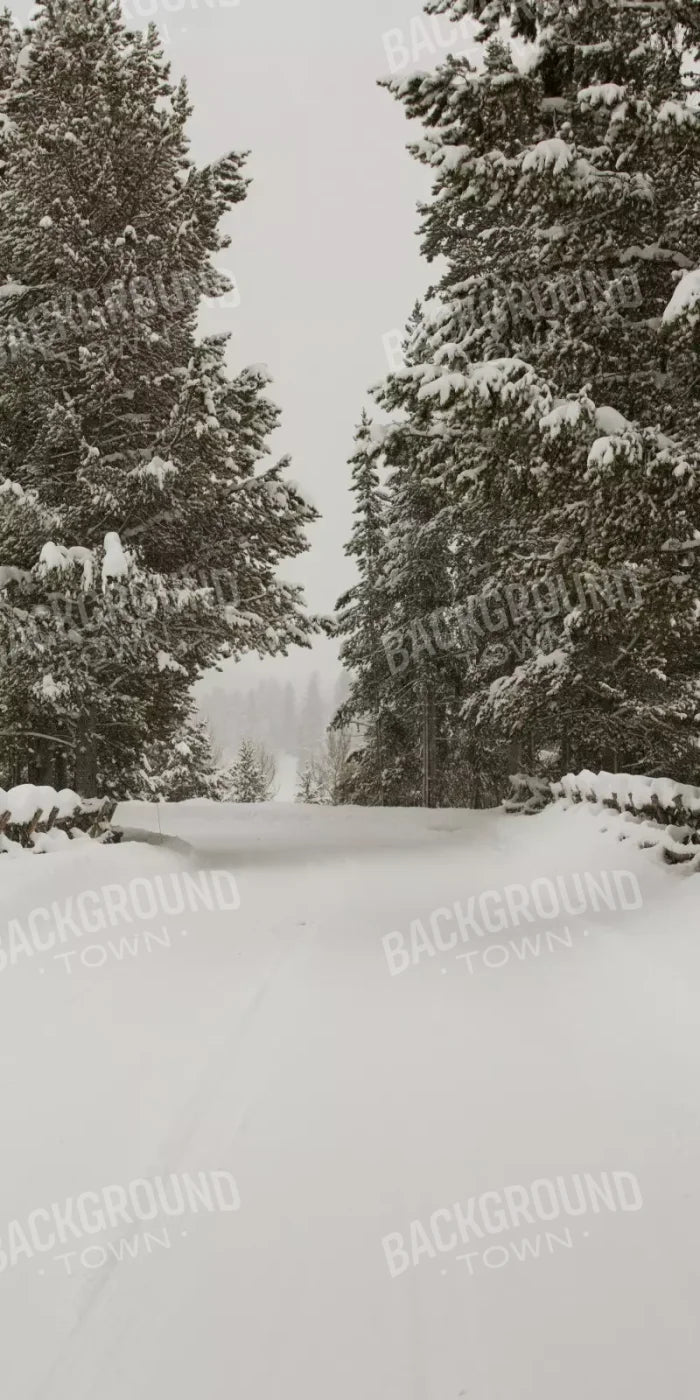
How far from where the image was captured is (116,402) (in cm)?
1453

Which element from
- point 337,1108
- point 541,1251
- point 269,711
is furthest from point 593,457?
point 269,711

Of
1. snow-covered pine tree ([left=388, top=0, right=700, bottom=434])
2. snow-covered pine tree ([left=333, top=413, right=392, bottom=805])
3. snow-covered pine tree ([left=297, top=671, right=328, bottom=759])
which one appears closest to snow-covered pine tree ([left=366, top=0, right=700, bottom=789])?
snow-covered pine tree ([left=388, top=0, right=700, bottom=434])

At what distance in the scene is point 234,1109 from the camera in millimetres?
4090

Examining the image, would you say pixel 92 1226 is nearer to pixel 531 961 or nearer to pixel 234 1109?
pixel 234 1109

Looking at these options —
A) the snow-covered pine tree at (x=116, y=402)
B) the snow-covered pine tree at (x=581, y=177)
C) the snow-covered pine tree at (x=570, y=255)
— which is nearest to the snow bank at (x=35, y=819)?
the snow-covered pine tree at (x=116, y=402)

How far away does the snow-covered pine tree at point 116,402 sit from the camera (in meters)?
13.3

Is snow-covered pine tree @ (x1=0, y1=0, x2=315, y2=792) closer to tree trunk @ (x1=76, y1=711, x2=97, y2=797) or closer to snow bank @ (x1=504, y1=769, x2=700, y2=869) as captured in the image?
tree trunk @ (x1=76, y1=711, x2=97, y2=797)

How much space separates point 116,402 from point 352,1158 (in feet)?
43.5

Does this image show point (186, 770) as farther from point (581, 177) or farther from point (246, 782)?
point (581, 177)

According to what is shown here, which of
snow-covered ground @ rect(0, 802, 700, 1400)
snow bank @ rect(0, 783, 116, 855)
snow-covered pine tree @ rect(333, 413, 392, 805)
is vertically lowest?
snow-covered ground @ rect(0, 802, 700, 1400)

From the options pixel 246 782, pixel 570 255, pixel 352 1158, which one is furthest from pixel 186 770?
pixel 352 1158

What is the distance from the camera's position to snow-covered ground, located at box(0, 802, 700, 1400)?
2561mm

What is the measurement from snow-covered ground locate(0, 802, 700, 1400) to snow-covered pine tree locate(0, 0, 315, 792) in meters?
6.38

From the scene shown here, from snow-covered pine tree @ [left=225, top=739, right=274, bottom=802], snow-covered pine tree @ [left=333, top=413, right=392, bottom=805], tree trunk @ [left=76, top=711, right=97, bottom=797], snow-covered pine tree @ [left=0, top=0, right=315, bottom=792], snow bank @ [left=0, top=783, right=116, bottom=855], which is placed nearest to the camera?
snow bank @ [left=0, top=783, right=116, bottom=855]
